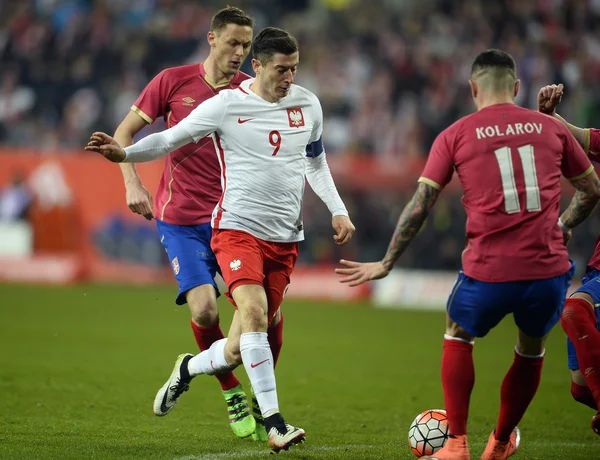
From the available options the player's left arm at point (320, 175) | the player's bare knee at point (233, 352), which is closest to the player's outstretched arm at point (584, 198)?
the player's left arm at point (320, 175)

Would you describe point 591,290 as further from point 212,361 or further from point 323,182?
point 212,361

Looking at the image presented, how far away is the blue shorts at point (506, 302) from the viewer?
5750mm

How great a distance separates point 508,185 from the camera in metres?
5.71

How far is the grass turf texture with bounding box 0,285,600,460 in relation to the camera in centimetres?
685

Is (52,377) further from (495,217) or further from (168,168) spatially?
(495,217)

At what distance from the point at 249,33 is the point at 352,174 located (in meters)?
11.7

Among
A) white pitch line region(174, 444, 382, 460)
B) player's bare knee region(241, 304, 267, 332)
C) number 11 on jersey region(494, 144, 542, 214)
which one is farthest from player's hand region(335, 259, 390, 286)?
white pitch line region(174, 444, 382, 460)

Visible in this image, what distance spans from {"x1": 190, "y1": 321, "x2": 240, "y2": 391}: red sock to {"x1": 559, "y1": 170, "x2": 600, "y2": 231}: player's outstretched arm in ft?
9.34

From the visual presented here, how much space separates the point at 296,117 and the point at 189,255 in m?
1.51

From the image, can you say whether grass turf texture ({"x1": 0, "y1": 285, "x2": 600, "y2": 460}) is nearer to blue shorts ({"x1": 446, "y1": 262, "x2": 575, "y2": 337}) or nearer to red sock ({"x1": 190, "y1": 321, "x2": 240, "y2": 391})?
red sock ({"x1": 190, "y1": 321, "x2": 240, "y2": 391})

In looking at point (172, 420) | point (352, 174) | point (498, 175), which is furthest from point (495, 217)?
point (352, 174)

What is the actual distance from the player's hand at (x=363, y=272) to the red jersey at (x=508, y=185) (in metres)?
0.53

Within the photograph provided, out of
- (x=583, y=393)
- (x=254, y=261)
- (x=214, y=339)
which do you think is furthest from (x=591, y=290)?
(x=214, y=339)

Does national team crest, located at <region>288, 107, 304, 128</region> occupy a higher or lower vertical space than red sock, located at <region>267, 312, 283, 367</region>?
higher
